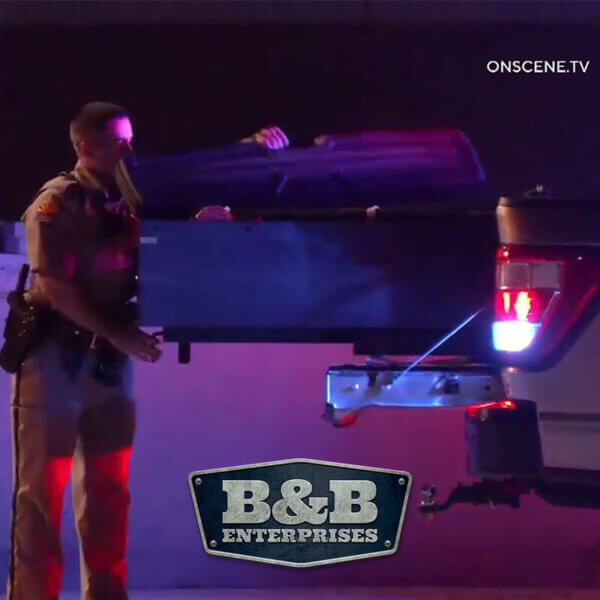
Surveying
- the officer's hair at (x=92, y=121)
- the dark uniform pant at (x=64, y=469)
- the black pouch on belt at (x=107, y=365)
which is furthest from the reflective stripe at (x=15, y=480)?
the officer's hair at (x=92, y=121)

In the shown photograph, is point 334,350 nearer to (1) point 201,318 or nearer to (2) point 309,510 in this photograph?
(2) point 309,510

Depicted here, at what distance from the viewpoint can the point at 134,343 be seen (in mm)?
4375

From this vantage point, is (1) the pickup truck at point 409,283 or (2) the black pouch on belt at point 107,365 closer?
(1) the pickup truck at point 409,283

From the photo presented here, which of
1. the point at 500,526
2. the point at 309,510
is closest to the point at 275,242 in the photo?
the point at 309,510

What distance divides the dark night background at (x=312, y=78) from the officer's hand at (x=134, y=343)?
201cm

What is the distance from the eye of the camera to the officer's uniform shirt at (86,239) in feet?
14.2

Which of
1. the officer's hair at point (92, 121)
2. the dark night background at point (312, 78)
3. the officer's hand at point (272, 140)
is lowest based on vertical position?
the officer's hair at point (92, 121)

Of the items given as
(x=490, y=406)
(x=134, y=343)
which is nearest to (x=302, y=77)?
(x=134, y=343)

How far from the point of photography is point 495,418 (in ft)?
13.5

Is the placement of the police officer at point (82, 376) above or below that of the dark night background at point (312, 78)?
below

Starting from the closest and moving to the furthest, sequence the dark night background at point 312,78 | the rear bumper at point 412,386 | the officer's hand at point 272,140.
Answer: the rear bumper at point 412,386 < the officer's hand at point 272,140 < the dark night background at point 312,78

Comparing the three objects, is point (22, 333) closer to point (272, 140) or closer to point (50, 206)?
point (50, 206)

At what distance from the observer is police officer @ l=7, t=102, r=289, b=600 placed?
4312mm

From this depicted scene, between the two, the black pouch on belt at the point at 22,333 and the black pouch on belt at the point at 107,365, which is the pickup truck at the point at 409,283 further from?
the black pouch on belt at the point at 22,333
